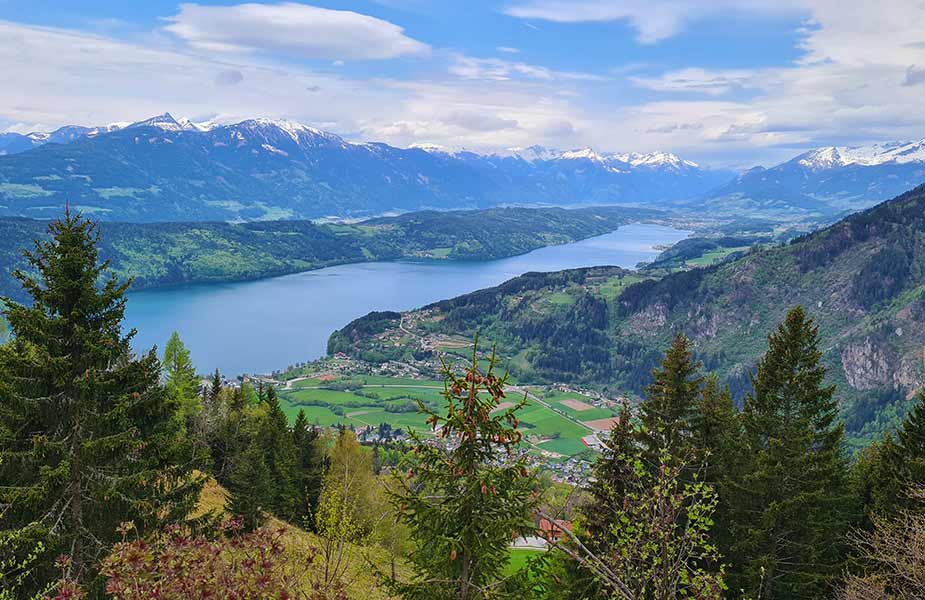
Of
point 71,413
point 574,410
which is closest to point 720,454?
point 71,413

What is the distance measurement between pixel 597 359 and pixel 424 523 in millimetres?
184250

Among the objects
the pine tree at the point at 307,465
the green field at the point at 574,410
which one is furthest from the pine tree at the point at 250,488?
the green field at the point at 574,410

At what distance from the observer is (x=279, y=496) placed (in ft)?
109

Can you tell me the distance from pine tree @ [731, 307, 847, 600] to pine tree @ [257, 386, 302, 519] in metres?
23.1

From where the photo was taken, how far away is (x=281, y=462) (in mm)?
33656

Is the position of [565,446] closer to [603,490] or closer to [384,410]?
[384,410]

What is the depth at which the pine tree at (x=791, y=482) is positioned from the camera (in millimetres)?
20328

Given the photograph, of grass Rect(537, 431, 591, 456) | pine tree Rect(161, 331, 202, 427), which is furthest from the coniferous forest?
grass Rect(537, 431, 591, 456)

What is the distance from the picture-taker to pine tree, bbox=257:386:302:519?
33062 millimetres

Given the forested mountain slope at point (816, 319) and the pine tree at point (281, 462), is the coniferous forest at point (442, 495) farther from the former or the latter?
the forested mountain slope at point (816, 319)

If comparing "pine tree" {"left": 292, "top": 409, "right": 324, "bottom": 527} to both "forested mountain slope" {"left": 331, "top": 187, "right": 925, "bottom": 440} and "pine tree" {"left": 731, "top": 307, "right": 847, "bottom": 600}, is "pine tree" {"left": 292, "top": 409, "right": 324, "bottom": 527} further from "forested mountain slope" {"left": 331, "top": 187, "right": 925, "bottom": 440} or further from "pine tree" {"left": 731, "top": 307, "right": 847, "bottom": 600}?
"forested mountain slope" {"left": 331, "top": 187, "right": 925, "bottom": 440}

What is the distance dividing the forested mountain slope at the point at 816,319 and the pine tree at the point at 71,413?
14143 centimetres

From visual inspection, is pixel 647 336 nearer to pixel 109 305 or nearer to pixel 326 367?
pixel 326 367

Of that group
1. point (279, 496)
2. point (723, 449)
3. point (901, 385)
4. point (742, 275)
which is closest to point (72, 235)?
point (723, 449)
